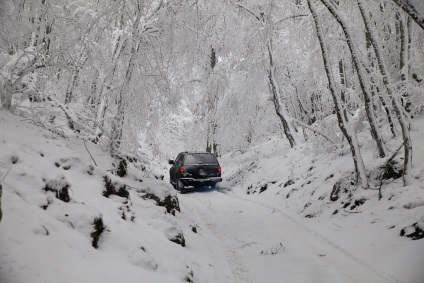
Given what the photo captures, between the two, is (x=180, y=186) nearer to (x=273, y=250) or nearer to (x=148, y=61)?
(x=148, y=61)

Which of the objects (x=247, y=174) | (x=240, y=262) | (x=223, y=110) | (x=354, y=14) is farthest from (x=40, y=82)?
(x=223, y=110)

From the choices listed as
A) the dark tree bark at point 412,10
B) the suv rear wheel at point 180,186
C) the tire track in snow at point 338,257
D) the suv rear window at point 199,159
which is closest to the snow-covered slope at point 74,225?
the tire track in snow at point 338,257

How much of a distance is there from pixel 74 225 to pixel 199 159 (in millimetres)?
9776

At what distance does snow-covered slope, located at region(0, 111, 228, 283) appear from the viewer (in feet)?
9.01

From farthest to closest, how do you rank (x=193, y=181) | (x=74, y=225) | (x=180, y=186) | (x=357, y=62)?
(x=180, y=186)
(x=193, y=181)
(x=357, y=62)
(x=74, y=225)

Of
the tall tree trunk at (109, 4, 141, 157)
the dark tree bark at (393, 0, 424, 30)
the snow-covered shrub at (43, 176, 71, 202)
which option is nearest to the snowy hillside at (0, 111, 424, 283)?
the snow-covered shrub at (43, 176, 71, 202)

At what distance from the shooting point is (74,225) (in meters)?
3.66

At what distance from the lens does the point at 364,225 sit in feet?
20.4

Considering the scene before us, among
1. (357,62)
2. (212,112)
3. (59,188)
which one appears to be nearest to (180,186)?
(212,112)

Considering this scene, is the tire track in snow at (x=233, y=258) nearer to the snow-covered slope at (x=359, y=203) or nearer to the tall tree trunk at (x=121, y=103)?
the snow-covered slope at (x=359, y=203)

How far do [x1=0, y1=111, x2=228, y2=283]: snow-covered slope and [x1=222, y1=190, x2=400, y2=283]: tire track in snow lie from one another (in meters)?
1.97

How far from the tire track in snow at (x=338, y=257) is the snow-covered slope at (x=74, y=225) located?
1.97 m

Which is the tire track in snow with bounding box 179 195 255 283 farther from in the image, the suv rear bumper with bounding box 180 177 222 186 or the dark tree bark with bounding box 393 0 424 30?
the dark tree bark with bounding box 393 0 424 30

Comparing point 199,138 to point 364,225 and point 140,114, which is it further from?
point 364,225
